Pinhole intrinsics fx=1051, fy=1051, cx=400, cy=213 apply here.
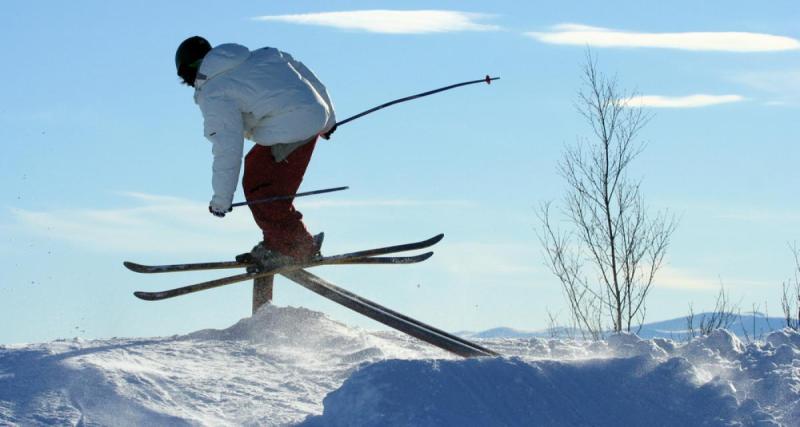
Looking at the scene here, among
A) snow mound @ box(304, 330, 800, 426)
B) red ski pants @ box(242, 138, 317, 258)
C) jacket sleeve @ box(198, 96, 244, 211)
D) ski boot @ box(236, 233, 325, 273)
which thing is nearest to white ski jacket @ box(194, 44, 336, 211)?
jacket sleeve @ box(198, 96, 244, 211)

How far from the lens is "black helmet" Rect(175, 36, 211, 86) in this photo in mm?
5852

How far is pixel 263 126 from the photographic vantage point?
5848 millimetres

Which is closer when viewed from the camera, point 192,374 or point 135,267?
A: point 192,374

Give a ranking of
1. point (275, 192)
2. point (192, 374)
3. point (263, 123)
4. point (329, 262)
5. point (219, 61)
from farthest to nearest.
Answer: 1. point (329, 262)
2. point (275, 192)
3. point (263, 123)
4. point (219, 61)
5. point (192, 374)

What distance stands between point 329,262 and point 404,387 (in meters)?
2.26

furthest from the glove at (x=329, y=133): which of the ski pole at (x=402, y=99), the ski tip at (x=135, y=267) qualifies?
the ski tip at (x=135, y=267)

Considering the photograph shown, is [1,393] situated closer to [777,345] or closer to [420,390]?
[420,390]

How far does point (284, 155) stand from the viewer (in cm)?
597

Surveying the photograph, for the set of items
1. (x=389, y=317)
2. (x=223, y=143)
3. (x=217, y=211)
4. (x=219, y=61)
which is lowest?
(x=389, y=317)

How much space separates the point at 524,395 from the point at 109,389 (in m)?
1.67

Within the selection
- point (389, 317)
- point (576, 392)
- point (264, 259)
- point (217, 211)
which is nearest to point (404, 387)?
point (576, 392)

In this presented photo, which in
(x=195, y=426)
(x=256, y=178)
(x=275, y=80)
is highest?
(x=275, y=80)

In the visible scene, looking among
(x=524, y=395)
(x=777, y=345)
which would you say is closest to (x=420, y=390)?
(x=524, y=395)

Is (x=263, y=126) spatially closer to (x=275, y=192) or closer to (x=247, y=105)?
(x=247, y=105)
